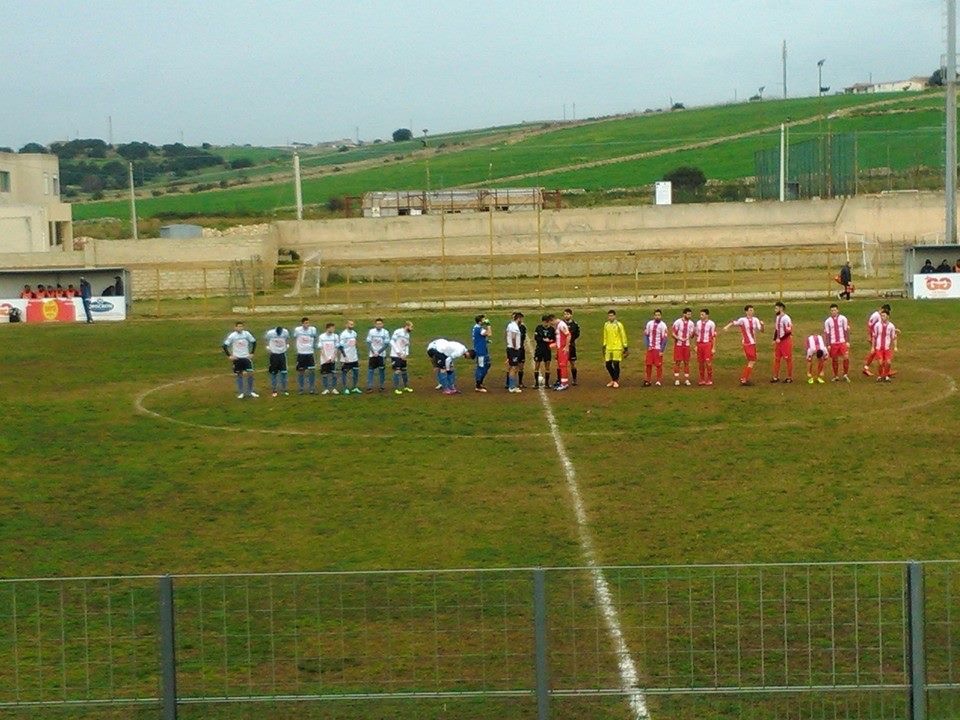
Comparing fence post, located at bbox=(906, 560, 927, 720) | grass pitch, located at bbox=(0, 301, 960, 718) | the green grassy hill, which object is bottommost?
grass pitch, located at bbox=(0, 301, 960, 718)

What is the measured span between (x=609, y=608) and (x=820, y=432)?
11.9 meters

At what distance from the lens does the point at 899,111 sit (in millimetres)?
126812

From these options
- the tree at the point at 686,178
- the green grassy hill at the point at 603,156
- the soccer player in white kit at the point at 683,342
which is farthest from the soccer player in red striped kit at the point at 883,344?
the tree at the point at 686,178

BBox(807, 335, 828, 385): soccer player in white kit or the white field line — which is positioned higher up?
BBox(807, 335, 828, 385): soccer player in white kit

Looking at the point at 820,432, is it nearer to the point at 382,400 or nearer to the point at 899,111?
the point at 382,400

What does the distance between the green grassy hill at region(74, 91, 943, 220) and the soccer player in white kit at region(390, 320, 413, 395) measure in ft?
193

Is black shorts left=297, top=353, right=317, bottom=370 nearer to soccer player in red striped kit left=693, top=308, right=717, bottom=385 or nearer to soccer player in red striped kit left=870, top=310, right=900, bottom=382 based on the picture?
soccer player in red striped kit left=693, top=308, right=717, bottom=385

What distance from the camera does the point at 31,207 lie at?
72.7 meters

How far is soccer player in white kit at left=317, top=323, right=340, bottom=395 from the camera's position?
28.8 metres

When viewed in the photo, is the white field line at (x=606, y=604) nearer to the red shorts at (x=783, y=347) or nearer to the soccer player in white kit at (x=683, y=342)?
the soccer player in white kit at (x=683, y=342)

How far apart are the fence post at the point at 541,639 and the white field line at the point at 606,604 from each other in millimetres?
416

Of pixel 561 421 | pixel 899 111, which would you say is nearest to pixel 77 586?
pixel 561 421

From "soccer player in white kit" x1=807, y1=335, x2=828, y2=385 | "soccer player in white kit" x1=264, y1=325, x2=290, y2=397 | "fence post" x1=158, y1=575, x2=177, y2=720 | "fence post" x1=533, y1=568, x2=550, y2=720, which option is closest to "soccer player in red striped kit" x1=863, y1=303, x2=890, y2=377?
"soccer player in white kit" x1=807, y1=335, x2=828, y2=385

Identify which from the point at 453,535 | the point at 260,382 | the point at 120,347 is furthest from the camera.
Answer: the point at 120,347
